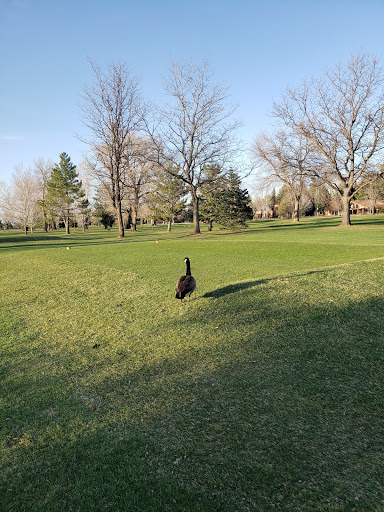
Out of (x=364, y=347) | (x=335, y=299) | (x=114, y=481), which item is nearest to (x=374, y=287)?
(x=335, y=299)

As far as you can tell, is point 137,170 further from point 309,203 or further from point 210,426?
point 309,203

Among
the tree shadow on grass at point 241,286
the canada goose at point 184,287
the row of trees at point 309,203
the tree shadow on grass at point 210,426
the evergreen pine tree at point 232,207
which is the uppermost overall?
the row of trees at point 309,203

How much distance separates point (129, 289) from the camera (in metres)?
8.70

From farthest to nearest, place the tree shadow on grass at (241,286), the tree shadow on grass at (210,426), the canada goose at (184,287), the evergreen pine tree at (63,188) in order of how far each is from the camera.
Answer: the evergreen pine tree at (63,188), the tree shadow on grass at (241,286), the canada goose at (184,287), the tree shadow on grass at (210,426)

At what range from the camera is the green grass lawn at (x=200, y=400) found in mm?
2537

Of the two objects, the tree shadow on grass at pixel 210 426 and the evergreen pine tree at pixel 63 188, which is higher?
the evergreen pine tree at pixel 63 188

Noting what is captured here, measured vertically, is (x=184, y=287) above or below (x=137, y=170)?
below

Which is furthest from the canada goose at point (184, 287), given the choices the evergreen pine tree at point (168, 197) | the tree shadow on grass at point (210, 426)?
the evergreen pine tree at point (168, 197)

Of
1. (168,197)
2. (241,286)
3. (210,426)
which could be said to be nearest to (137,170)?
(168,197)

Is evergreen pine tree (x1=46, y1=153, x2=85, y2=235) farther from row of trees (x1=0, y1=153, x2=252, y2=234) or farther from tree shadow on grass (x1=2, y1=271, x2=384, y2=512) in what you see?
tree shadow on grass (x1=2, y1=271, x2=384, y2=512)

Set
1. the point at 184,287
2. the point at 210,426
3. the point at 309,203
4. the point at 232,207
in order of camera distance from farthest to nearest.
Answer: the point at 309,203
the point at 232,207
the point at 184,287
the point at 210,426

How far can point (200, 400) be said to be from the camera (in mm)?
3770

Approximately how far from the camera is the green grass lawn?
2.54 metres

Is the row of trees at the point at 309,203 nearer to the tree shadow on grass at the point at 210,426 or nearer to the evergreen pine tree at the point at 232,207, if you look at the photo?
the evergreen pine tree at the point at 232,207
